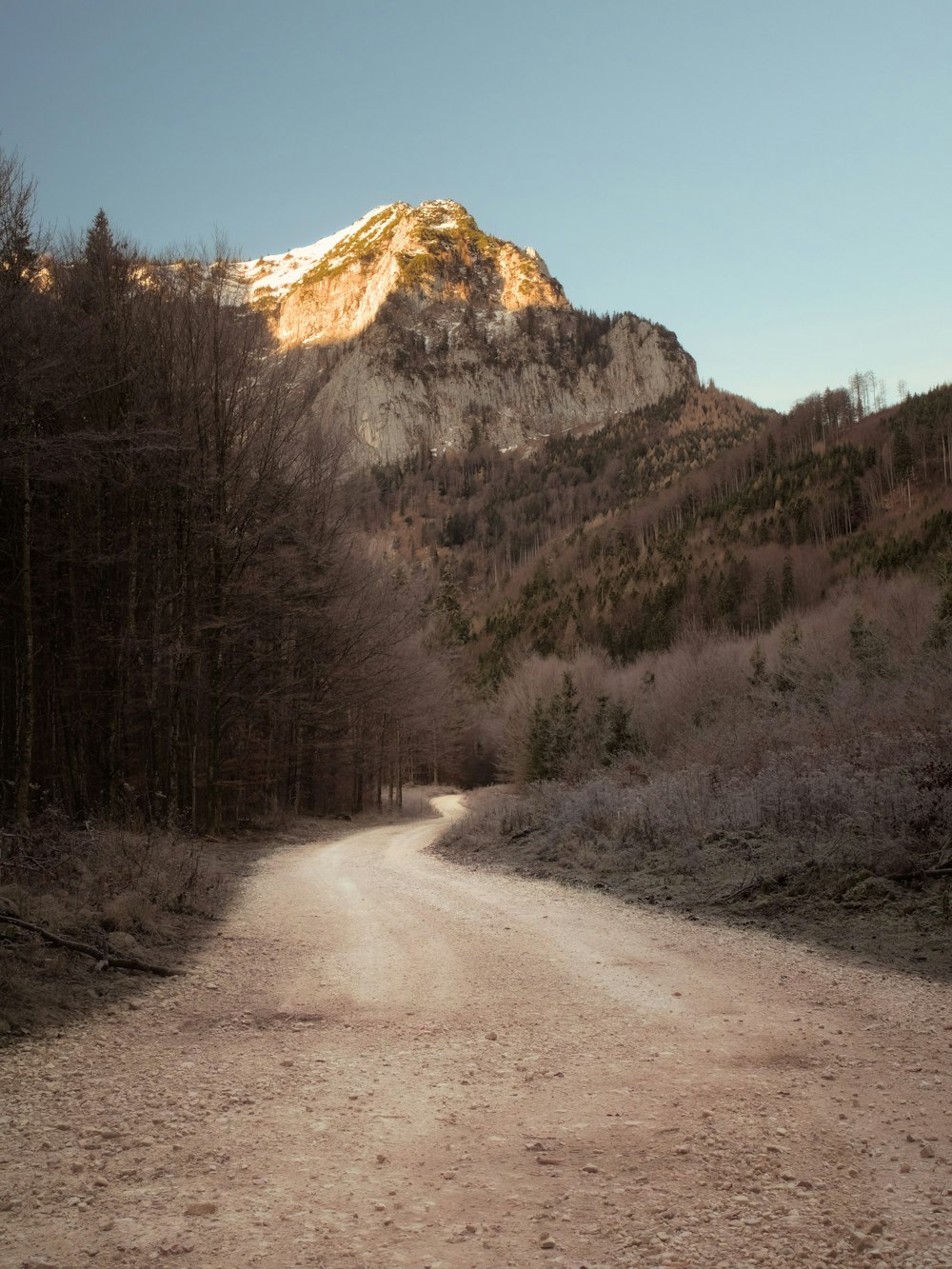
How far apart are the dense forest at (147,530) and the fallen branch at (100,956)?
464 cm

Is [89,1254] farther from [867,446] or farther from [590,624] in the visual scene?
[867,446]

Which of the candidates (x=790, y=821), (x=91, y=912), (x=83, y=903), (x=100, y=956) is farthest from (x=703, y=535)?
(x=100, y=956)

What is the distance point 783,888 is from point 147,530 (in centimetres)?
1486

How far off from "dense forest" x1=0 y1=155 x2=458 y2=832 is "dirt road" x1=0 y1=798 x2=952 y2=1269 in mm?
7132

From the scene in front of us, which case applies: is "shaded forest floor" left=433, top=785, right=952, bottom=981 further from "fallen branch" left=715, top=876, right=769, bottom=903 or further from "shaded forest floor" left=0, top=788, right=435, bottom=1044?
"shaded forest floor" left=0, top=788, right=435, bottom=1044

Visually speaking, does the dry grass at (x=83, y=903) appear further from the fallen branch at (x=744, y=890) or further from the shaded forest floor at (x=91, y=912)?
the fallen branch at (x=744, y=890)

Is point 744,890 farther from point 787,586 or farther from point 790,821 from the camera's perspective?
point 787,586

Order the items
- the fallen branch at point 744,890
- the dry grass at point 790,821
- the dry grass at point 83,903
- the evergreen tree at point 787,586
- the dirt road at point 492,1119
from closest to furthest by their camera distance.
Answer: the dirt road at point 492,1119
the dry grass at point 83,903
the dry grass at point 790,821
the fallen branch at point 744,890
the evergreen tree at point 787,586

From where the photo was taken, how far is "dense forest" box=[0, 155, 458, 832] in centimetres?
1430

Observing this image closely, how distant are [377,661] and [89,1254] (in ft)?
90.3

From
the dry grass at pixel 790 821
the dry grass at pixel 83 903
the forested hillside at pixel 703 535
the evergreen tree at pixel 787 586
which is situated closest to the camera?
the dry grass at pixel 83 903

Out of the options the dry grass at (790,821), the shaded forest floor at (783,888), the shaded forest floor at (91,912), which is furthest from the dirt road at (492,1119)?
the dry grass at (790,821)

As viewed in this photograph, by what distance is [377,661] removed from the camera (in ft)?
99.9

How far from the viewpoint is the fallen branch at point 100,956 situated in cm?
713
